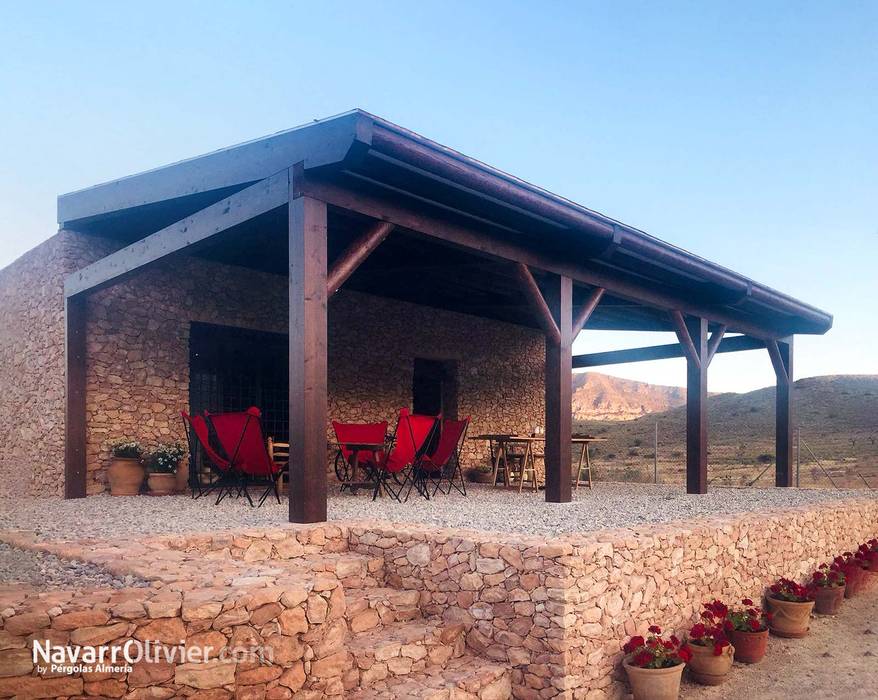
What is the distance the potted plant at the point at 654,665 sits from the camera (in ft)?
13.3

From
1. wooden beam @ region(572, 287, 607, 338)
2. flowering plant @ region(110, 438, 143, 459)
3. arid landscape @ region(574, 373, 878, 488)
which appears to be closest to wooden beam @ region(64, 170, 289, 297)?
flowering plant @ region(110, 438, 143, 459)

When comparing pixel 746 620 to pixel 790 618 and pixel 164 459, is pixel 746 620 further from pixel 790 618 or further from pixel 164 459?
pixel 164 459

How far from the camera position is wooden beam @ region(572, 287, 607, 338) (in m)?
6.97

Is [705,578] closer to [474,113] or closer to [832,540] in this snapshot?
[832,540]

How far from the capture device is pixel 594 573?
3986 mm

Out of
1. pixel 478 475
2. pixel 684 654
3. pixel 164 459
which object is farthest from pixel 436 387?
pixel 684 654

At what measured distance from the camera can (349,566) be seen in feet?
13.7

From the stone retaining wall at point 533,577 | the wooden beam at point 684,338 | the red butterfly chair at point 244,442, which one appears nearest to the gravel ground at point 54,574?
the stone retaining wall at point 533,577

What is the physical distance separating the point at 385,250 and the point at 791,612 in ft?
16.1

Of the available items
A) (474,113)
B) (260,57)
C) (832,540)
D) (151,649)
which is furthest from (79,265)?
(474,113)

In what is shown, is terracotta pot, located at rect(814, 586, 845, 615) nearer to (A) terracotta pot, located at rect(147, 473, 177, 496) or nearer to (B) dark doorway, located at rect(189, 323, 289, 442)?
(B) dark doorway, located at rect(189, 323, 289, 442)

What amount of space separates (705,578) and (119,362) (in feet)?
19.0

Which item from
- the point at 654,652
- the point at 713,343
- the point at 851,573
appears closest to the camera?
the point at 654,652

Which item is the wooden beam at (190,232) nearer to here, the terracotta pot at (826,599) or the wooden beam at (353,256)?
the wooden beam at (353,256)
